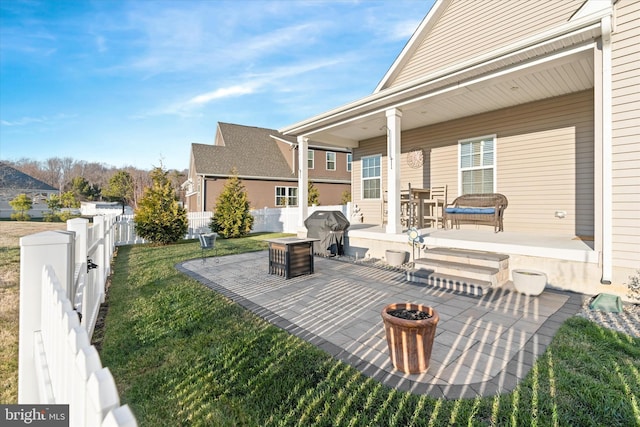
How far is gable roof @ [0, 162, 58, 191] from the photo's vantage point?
3173cm

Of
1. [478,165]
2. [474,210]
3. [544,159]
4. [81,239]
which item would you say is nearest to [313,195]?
[478,165]

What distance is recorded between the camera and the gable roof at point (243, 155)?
1678 centimetres

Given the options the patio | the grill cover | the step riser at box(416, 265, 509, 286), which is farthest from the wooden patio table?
the step riser at box(416, 265, 509, 286)

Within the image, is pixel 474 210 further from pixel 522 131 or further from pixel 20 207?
pixel 20 207

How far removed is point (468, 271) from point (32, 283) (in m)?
5.07

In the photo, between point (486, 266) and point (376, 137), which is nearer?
point (486, 266)

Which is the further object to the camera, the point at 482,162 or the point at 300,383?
the point at 482,162

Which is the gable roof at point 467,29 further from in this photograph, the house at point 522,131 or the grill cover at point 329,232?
the grill cover at point 329,232

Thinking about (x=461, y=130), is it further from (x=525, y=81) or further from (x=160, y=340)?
(x=160, y=340)

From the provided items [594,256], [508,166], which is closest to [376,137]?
[508,166]

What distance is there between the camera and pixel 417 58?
27.6 feet

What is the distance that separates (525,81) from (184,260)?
8139mm

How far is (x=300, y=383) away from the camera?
7.48ft

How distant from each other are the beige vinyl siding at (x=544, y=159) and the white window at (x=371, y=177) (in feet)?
8.18
